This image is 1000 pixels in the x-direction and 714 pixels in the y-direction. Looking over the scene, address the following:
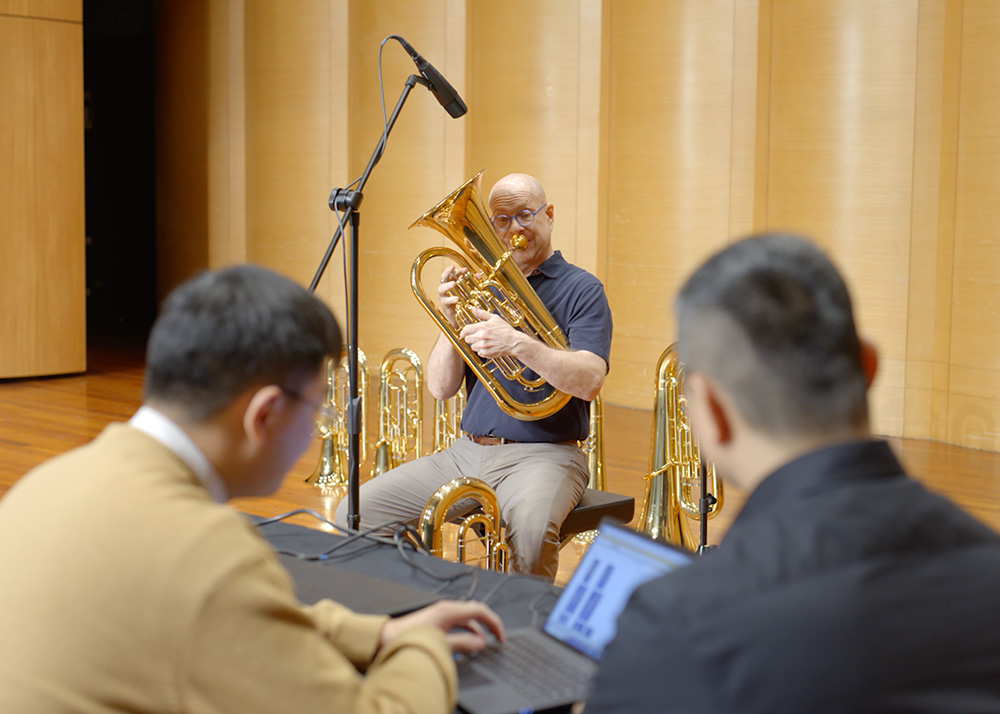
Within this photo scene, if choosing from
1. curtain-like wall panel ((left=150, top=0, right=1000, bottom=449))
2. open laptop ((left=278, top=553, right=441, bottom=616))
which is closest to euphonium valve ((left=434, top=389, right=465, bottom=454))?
open laptop ((left=278, top=553, right=441, bottom=616))

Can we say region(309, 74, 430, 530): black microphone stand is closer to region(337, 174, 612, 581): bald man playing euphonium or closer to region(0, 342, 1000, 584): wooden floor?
region(337, 174, 612, 581): bald man playing euphonium

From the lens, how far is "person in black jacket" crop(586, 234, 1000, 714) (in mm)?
948

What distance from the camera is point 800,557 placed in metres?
0.98

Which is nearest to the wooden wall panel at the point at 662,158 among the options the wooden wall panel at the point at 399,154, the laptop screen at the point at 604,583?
the wooden wall panel at the point at 399,154

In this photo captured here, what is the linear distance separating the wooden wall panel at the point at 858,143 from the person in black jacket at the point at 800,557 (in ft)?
17.5

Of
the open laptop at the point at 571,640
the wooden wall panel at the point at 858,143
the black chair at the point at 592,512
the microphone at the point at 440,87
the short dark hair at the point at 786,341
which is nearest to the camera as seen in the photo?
the short dark hair at the point at 786,341

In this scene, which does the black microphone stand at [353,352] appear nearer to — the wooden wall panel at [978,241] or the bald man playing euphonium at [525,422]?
the bald man playing euphonium at [525,422]

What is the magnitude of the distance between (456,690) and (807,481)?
0.60 meters

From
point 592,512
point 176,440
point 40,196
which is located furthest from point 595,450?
point 40,196

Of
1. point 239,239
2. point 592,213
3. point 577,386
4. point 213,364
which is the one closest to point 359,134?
point 239,239

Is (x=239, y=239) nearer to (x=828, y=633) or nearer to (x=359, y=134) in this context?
(x=359, y=134)

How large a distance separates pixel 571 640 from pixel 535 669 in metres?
0.08

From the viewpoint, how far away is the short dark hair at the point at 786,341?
3.45 ft

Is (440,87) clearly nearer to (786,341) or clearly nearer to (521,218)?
(521,218)
